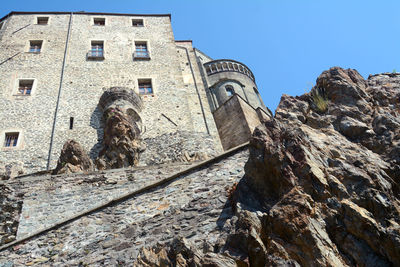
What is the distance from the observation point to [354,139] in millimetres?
8328

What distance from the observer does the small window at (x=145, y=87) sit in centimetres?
1953

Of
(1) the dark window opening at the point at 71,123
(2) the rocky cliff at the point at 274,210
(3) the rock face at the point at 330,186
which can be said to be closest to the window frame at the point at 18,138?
(1) the dark window opening at the point at 71,123

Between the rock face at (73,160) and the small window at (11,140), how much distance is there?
412 centimetres

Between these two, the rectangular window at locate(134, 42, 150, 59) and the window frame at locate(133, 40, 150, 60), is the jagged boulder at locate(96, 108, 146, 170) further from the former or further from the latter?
the rectangular window at locate(134, 42, 150, 59)

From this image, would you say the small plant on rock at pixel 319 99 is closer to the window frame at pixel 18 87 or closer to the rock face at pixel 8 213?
the rock face at pixel 8 213

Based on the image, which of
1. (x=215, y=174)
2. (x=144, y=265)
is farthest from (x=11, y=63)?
(x=144, y=265)

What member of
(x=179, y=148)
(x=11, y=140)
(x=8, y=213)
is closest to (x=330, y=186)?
(x=8, y=213)

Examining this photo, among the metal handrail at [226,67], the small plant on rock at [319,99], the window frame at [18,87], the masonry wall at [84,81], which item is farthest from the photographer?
the metal handrail at [226,67]

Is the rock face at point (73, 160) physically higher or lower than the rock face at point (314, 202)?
higher

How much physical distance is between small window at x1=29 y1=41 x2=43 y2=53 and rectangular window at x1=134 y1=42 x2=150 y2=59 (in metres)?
5.33

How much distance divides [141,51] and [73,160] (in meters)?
10.9

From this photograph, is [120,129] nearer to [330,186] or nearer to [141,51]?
[141,51]

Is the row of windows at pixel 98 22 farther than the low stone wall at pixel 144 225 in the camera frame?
A: Yes

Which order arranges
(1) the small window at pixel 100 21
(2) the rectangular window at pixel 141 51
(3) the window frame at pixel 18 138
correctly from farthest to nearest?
(1) the small window at pixel 100 21 → (2) the rectangular window at pixel 141 51 → (3) the window frame at pixel 18 138
